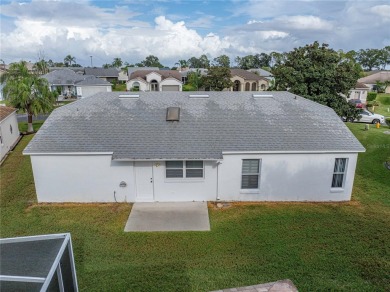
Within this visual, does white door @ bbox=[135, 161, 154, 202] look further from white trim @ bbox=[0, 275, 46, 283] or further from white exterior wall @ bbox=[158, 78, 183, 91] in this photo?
white exterior wall @ bbox=[158, 78, 183, 91]

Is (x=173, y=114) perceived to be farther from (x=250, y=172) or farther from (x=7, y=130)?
(x=7, y=130)

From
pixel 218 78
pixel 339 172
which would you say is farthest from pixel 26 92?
pixel 218 78

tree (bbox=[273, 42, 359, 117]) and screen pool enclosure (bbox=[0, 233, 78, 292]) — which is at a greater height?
tree (bbox=[273, 42, 359, 117])

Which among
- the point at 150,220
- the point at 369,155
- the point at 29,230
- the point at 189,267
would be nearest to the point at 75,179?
the point at 29,230

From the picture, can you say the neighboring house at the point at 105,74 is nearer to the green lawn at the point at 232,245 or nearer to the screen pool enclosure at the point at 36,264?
the green lawn at the point at 232,245

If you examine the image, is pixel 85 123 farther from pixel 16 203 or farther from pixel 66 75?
pixel 66 75

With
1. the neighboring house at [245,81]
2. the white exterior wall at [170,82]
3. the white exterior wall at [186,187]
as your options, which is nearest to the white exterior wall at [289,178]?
the white exterior wall at [186,187]

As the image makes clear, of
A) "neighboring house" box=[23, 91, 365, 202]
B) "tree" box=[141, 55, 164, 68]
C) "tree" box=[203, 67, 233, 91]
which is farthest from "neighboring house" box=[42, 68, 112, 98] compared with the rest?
"tree" box=[141, 55, 164, 68]
